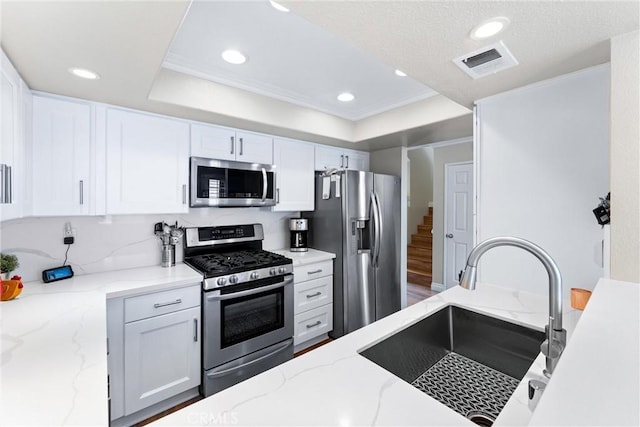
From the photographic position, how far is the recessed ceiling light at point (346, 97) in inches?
101

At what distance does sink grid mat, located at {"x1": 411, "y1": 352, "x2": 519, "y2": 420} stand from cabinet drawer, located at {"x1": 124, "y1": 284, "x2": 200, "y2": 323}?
5.23 feet

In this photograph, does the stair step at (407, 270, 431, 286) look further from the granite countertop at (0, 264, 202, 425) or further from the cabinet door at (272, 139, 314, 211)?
the granite countertop at (0, 264, 202, 425)

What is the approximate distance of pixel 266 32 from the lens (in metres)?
1.64

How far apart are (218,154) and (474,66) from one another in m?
1.96

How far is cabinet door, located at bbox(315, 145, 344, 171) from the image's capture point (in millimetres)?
3236

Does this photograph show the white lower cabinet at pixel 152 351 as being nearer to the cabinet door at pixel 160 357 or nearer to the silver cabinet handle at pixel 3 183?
the cabinet door at pixel 160 357

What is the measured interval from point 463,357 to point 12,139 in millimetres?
2435

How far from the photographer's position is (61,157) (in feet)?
6.20

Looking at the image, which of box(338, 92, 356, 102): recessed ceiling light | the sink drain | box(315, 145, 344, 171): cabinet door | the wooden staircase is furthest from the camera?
the wooden staircase

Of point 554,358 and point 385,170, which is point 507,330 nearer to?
point 554,358

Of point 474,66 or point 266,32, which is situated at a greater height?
point 266,32

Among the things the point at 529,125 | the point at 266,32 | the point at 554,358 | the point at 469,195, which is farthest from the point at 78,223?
the point at 469,195

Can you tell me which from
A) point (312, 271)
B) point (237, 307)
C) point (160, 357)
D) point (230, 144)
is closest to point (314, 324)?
point (312, 271)

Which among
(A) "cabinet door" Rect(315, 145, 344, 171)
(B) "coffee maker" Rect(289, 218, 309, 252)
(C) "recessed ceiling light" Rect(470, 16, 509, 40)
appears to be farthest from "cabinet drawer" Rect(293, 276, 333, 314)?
(C) "recessed ceiling light" Rect(470, 16, 509, 40)
